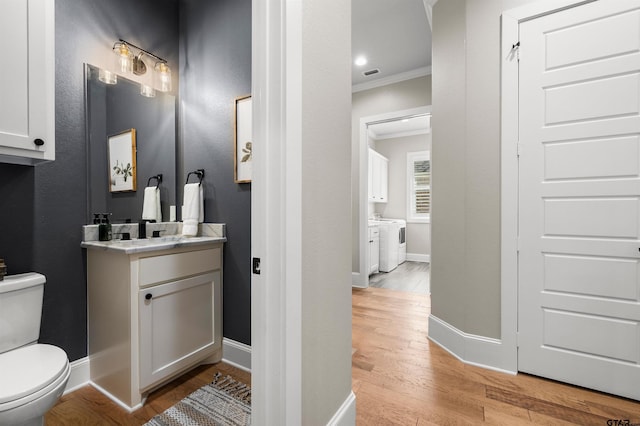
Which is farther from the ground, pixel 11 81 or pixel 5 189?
pixel 11 81

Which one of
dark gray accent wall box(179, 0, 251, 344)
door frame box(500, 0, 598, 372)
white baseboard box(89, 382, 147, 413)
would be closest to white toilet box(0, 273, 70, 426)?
white baseboard box(89, 382, 147, 413)

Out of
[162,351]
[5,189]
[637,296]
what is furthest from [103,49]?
[637,296]

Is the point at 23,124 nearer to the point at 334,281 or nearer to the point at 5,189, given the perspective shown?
the point at 5,189

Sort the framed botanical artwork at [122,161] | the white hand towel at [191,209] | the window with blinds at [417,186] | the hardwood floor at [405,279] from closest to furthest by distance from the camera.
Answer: the framed botanical artwork at [122,161], the white hand towel at [191,209], the hardwood floor at [405,279], the window with blinds at [417,186]

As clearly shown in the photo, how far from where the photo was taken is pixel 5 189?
4.88 ft

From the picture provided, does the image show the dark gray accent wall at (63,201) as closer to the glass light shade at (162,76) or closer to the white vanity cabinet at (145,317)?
the white vanity cabinet at (145,317)

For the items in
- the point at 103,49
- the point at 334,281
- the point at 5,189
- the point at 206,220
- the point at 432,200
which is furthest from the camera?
the point at 432,200

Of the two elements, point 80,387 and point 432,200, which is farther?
point 432,200

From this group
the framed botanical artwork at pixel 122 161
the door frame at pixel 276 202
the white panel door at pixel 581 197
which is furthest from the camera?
the framed botanical artwork at pixel 122 161

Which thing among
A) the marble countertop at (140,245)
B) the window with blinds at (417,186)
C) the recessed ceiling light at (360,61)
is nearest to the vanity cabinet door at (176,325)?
the marble countertop at (140,245)

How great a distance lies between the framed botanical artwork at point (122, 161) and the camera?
192 cm

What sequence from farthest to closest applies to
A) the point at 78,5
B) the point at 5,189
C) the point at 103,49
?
the point at 103,49 → the point at 78,5 → the point at 5,189

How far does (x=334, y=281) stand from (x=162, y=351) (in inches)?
46.2

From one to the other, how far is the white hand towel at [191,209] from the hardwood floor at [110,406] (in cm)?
97
